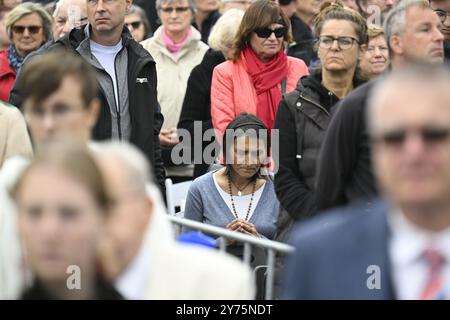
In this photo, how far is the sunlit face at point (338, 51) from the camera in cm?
794

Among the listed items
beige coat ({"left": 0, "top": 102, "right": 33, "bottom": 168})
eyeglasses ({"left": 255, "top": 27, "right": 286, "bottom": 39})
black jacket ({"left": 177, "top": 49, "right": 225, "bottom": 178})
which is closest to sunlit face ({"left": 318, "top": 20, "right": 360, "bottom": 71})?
eyeglasses ({"left": 255, "top": 27, "right": 286, "bottom": 39})

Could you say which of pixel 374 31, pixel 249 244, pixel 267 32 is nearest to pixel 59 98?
pixel 249 244

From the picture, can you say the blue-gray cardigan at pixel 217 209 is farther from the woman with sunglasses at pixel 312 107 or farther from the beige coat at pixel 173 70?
the beige coat at pixel 173 70

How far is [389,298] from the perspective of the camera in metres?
3.98

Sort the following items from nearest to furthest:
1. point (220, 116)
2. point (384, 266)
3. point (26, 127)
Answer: point (384, 266), point (26, 127), point (220, 116)

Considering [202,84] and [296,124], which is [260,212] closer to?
[296,124]

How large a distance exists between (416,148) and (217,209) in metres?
5.00

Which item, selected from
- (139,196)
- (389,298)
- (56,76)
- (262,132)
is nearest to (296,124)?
(262,132)

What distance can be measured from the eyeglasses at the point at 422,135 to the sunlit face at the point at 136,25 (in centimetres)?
933

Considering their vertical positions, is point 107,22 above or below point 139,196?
above

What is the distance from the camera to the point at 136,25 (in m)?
13.0

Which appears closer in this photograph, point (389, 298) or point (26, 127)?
point (389, 298)

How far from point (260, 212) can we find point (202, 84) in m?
1.90

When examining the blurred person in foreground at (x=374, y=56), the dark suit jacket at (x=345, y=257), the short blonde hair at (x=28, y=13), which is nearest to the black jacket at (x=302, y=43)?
the blurred person in foreground at (x=374, y=56)
